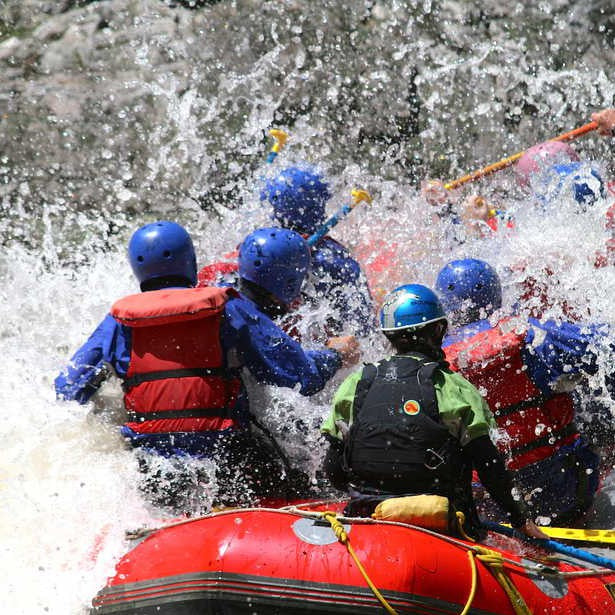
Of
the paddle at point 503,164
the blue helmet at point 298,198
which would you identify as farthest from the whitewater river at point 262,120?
the blue helmet at point 298,198

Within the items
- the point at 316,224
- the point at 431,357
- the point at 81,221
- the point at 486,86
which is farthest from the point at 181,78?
the point at 431,357

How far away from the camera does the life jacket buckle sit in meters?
3.29

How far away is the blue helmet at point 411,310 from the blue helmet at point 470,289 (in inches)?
36.9

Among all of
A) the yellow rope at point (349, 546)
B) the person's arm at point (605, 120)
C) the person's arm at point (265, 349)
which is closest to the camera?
the yellow rope at point (349, 546)

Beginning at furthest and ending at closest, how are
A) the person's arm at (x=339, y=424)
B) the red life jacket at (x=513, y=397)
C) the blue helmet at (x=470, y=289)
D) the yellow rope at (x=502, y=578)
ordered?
1. the blue helmet at (x=470, y=289)
2. the red life jacket at (x=513, y=397)
3. the person's arm at (x=339, y=424)
4. the yellow rope at (x=502, y=578)

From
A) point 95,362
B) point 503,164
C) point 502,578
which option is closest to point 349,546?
point 502,578

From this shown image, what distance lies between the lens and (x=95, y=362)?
4258 mm

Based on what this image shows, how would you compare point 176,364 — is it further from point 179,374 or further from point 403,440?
point 403,440

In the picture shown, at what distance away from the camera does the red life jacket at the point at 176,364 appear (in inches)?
157

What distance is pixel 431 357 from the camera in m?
3.62

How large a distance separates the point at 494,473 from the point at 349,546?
75 centimetres

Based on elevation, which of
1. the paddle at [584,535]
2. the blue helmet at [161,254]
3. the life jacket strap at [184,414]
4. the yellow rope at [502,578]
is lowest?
the paddle at [584,535]

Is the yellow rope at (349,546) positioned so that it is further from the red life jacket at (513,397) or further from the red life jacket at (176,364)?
the red life jacket at (513,397)

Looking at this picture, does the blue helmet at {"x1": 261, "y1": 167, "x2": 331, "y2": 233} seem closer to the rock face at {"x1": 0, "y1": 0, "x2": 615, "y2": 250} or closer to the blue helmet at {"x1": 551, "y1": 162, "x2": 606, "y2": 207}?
the blue helmet at {"x1": 551, "y1": 162, "x2": 606, "y2": 207}
